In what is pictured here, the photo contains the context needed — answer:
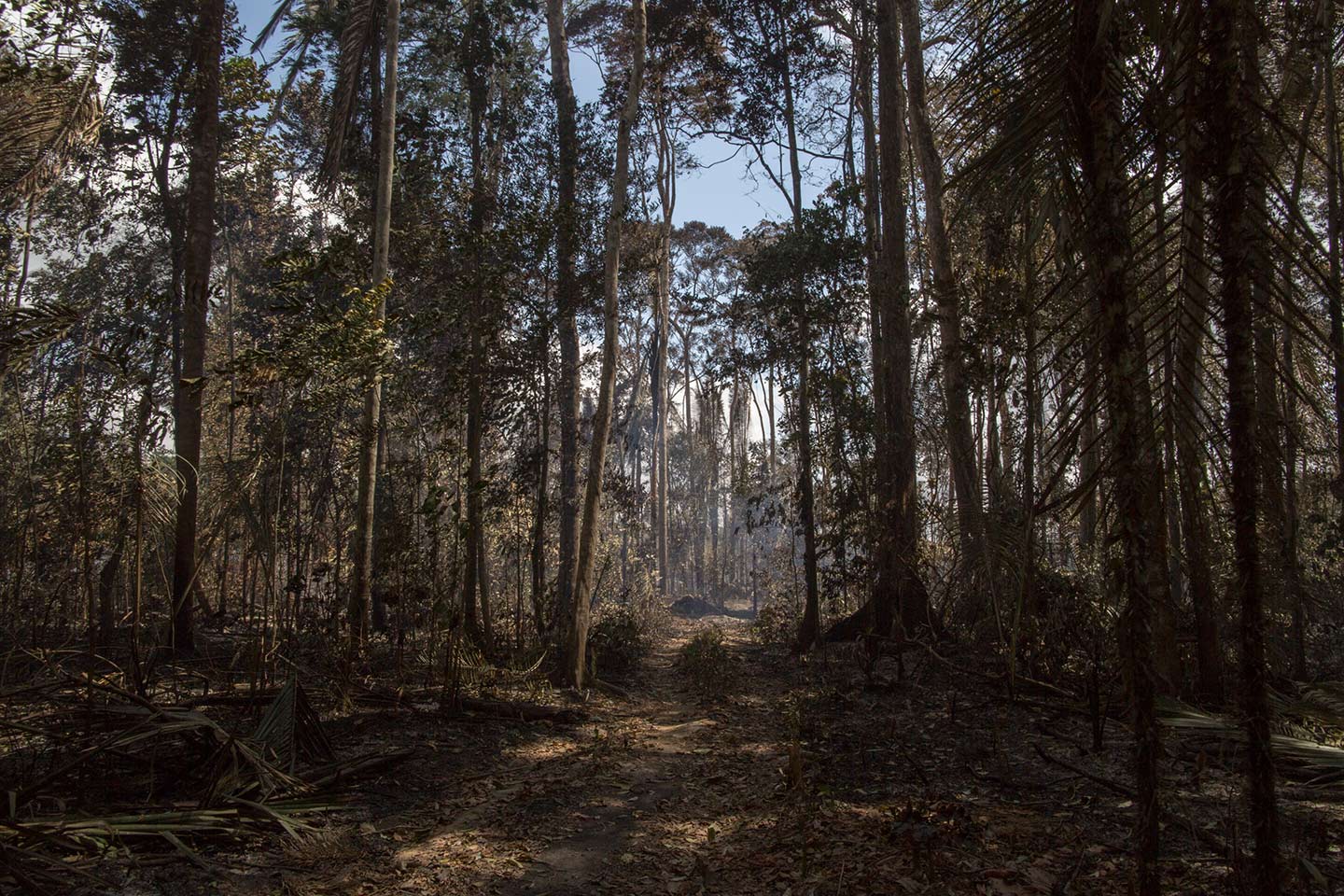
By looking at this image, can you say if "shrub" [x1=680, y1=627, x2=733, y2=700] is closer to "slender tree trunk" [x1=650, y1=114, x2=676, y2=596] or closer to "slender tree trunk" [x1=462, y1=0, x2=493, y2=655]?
"slender tree trunk" [x1=462, y1=0, x2=493, y2=655]

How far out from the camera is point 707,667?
10.2 meters

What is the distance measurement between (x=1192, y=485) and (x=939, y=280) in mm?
6437

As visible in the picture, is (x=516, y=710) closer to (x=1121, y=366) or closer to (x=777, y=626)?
(x=1121, y=366)

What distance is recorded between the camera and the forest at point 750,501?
2.10m

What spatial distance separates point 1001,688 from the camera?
6.80 m

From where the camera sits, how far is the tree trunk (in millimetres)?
8547

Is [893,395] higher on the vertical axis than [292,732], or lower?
higher

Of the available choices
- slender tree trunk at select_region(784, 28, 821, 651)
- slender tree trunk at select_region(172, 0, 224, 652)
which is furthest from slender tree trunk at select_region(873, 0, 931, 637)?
slender tree trunk at select_region(172, 0, 224, 652)

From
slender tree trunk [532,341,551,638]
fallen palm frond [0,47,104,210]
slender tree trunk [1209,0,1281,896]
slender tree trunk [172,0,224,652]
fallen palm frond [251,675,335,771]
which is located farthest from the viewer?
slender tree trunk [532,341,551,638]

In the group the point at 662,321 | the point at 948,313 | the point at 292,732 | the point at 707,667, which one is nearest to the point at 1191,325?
the point at 292,732

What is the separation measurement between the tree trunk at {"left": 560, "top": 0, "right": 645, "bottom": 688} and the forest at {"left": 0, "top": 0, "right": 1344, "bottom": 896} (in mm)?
59

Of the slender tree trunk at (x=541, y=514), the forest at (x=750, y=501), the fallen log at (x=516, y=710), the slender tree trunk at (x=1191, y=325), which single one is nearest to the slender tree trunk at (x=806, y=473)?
the forest at (x=750, y=501)

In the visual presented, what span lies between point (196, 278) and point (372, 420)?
8.51ft

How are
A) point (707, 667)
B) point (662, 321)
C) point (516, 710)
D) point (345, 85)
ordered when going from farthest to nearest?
point (662, 321), point (707, 667), point (345, 85), point (516, 710)
